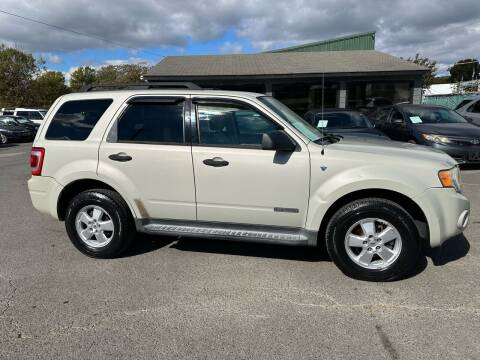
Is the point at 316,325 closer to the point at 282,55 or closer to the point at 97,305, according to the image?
the point at 97,305

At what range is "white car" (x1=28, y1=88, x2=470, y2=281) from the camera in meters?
3.69

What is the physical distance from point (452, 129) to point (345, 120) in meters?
2.34

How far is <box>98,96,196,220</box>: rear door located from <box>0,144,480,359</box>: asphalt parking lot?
2.23ft

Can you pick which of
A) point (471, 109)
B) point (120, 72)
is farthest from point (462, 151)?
point (120, 72)

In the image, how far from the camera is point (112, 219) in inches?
173

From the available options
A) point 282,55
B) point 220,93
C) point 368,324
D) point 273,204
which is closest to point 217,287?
point 273,204

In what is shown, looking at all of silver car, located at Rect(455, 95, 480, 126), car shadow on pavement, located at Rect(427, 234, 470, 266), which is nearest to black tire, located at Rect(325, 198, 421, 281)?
car shadow on pavement, located at Rect(427, 234, 470, 266)

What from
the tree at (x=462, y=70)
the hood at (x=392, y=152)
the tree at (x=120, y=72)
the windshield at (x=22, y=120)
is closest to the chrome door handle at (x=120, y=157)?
the hood at (x=392, y=152)

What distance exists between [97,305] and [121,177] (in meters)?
1.37

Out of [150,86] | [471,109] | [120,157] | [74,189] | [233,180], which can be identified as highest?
[150,86]

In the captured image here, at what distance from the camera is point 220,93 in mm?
4176

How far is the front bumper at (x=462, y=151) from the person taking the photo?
8617 mm

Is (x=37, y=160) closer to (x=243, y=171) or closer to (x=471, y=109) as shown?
(x=243, y=171)

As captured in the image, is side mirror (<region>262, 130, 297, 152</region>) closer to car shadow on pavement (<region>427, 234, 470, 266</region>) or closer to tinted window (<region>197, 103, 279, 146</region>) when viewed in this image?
tinted window (<region>197, 103, 279, 146</region>)
